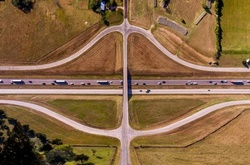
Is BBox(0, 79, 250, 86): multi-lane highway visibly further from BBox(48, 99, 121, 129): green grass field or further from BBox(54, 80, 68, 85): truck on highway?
BBox(48, 99, 121, 129): green grass field

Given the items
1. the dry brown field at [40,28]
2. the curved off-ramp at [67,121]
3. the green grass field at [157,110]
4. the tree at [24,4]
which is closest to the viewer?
the curved off-ramp at [67,121]

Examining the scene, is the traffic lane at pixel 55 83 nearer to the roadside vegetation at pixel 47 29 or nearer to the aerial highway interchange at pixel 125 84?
the aerial highway interchange at pixel 125 84

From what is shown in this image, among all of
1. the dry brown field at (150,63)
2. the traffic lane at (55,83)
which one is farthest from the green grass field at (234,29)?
the traffic lane at (55,83)

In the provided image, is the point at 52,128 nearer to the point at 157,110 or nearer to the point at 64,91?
the point at 64,91

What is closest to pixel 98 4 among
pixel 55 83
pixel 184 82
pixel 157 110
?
pixel 55 83

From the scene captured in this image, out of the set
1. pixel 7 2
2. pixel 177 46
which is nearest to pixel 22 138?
pixel 7 2

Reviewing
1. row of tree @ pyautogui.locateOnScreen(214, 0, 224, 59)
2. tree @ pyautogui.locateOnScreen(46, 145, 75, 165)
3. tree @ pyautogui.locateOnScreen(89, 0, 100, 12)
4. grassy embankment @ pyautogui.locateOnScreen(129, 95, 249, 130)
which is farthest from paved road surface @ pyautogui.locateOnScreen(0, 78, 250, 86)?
tree @ pyautogui.locateOnScreen(89, 0, 100, 12)
